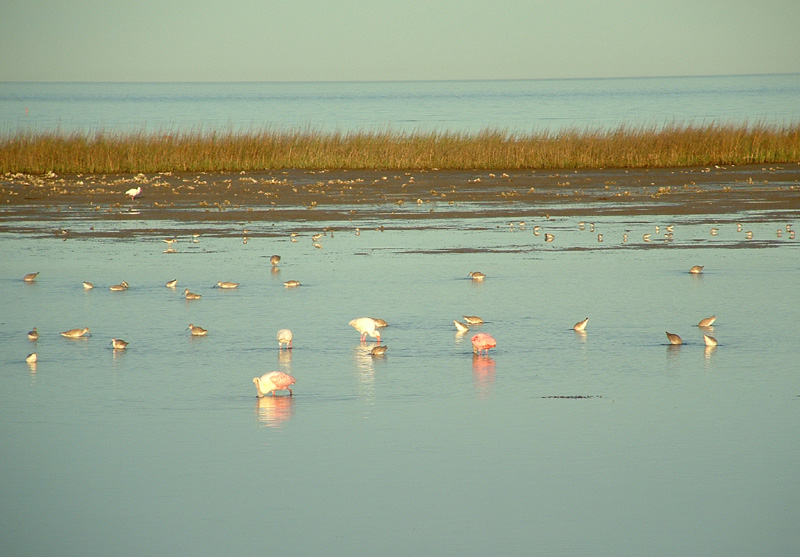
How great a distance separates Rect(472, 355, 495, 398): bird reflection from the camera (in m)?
8.91

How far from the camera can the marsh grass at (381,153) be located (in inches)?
1300

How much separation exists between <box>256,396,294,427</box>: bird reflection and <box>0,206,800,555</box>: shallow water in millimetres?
27

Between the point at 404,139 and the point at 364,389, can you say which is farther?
the point at 404,139

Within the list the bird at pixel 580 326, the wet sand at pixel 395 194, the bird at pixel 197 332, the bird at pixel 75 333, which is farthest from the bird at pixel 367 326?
the wet sand at pixel 395 194

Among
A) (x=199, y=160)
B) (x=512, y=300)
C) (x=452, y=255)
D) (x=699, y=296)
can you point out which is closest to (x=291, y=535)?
(x=512, y=300)

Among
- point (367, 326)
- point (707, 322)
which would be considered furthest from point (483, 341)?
point (707, 322)

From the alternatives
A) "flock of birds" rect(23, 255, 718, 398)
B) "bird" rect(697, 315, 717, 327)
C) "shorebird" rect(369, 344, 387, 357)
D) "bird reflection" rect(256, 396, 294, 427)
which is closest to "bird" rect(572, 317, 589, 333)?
"flock of birds" rect(23, 255, 718, 398)

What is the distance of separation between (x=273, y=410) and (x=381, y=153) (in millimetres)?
25911

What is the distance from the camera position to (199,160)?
33219mm

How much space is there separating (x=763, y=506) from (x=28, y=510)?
13.1 feet

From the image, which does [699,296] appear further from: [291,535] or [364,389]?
[291,535]

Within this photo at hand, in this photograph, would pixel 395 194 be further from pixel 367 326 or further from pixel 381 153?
pixel 367 326

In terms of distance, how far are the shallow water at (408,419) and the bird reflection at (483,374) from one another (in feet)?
0.13

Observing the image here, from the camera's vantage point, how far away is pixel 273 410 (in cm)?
838
